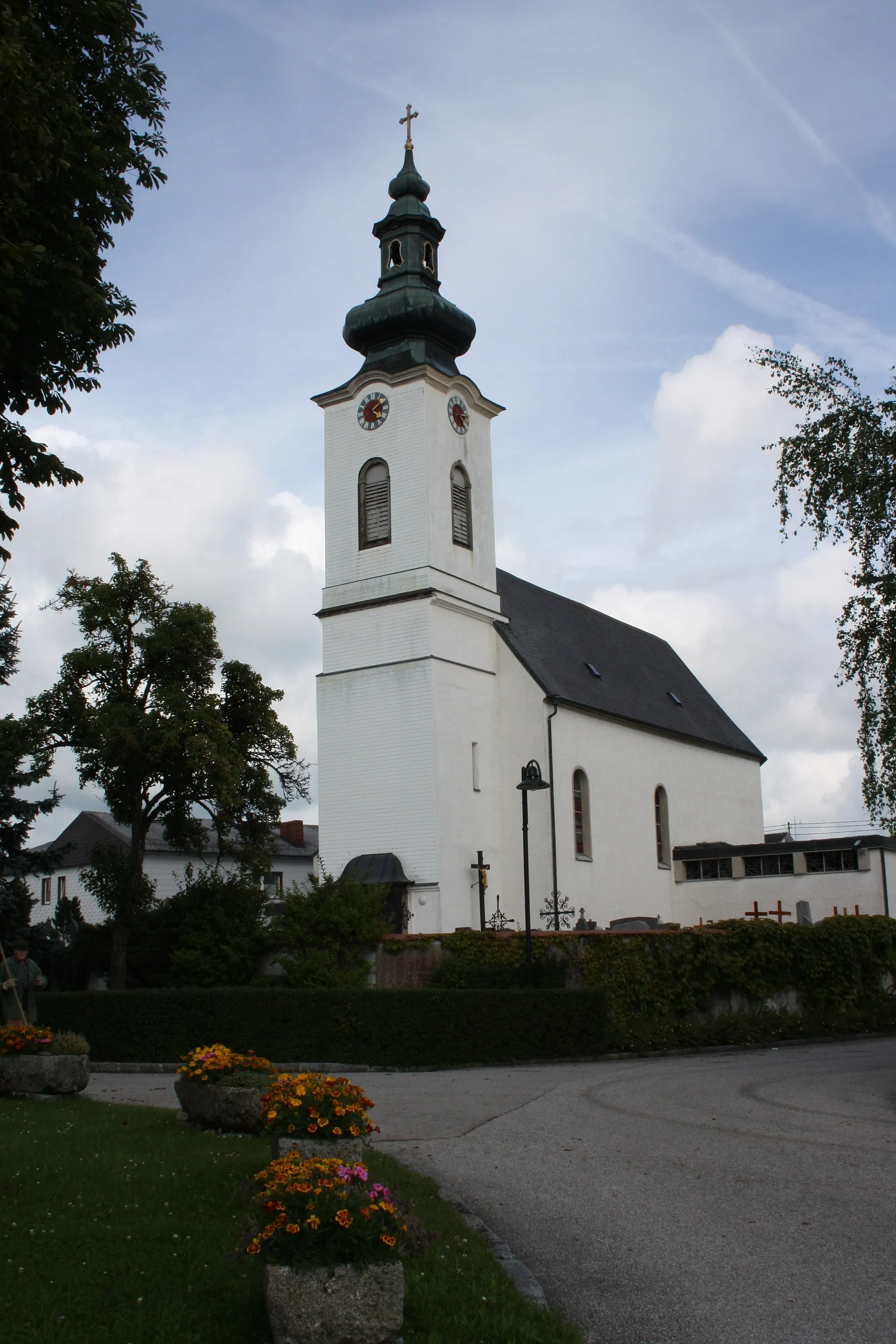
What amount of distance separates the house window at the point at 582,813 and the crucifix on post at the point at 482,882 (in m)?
3.33

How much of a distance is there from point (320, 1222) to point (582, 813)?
28614 millimetres

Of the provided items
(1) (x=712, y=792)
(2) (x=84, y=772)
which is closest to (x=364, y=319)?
(2) (x=84, y=772)

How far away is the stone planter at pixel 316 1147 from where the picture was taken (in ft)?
25.8

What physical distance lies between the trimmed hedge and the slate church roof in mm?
14063

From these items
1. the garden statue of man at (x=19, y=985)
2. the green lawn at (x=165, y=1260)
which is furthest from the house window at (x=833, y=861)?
the green lawn at (x=165, y=1260)

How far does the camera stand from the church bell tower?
31141 millimetres

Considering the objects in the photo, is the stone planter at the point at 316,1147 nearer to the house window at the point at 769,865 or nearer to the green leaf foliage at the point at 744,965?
the green leaf foliage at the point at 744,965

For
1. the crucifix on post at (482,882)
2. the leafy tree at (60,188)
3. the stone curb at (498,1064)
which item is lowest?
the stone curb at (498,1064)

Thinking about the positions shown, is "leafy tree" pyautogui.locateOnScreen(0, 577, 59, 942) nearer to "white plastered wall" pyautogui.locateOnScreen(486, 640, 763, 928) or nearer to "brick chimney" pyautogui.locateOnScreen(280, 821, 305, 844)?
"white plastered wall" pyautogui.locateOnScreen(486, 640, 763, 928)

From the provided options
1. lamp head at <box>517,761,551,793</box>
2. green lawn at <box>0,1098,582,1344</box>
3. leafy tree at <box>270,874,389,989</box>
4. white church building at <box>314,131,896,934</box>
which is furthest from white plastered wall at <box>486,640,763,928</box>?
green lawn at <box>0,1098,582,1344</box>

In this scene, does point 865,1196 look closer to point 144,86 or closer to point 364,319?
point 144,86

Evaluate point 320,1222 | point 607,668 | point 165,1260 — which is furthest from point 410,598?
point 320,1222

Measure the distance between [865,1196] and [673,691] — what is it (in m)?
37.3

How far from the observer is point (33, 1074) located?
1378 cm
